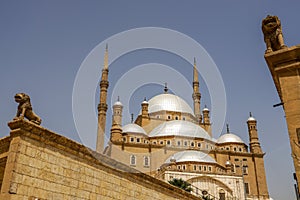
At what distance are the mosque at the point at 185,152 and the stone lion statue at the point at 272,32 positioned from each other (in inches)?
920

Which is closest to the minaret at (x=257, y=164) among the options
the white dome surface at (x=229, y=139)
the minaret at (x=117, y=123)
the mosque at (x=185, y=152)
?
the mosque at (x=185, y=152)

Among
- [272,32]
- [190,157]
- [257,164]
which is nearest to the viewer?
[272,32]

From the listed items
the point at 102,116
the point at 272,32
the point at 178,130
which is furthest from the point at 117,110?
the point at 272,32

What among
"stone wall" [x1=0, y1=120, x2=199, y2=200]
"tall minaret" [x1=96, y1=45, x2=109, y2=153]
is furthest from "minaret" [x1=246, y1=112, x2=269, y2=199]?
"stone wall" [x1=0, y1=120, x2=199, y2=200]

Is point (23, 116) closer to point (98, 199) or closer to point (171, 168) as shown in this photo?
point (98, 199)

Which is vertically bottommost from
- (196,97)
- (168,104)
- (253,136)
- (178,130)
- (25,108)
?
(25,108)

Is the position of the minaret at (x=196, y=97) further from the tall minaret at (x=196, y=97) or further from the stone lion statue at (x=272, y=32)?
the stone lion statue at (x=272, y=32)

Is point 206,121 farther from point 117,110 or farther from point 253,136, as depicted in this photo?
point 117,110

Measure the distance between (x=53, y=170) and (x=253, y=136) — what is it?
1529 inches

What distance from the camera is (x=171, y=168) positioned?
28641mm

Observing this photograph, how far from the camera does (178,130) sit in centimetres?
3819

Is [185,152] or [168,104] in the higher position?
[168,104]

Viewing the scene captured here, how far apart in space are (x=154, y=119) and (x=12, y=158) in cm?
3928

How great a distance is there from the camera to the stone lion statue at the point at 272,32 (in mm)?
5676
